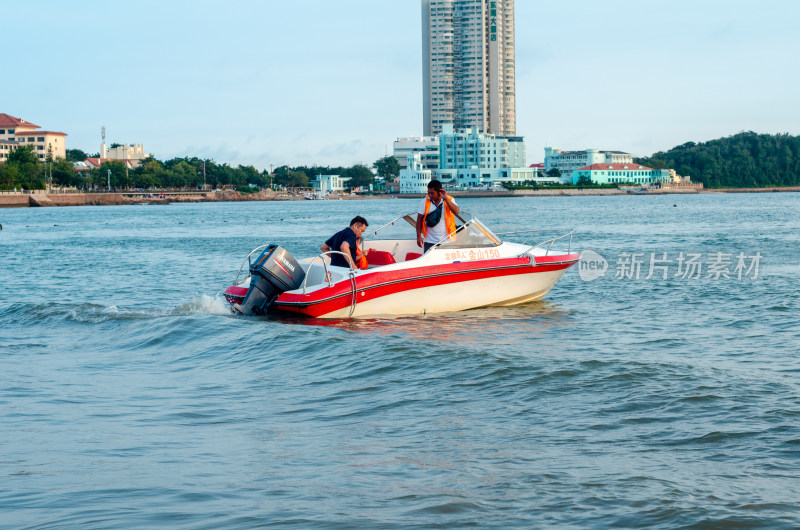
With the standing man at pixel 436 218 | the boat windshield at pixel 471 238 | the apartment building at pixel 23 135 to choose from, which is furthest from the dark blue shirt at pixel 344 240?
the apartment building at pixel 23 135

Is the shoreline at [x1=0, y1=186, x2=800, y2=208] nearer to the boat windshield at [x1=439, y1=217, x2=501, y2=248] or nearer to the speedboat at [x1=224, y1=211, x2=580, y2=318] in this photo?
the speedboat at [x1=224, y1=211, x2=580, y2=318]

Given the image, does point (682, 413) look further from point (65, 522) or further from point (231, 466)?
point (65, 522)

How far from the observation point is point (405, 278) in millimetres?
13539

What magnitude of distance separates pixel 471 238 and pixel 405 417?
6.87 meters

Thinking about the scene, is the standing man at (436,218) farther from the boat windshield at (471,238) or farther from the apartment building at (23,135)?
the apartment building at (23,135)

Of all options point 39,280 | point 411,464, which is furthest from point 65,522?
point 39,280

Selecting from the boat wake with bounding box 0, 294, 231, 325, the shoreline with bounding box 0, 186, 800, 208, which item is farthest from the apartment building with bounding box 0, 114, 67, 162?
the boat wake with bounding box 0, 294, 231, 325

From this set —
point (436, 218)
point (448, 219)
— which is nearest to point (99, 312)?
point (436, 218)

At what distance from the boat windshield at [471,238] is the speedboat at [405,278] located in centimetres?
2

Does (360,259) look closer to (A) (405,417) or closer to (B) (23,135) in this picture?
(A) (405,417)

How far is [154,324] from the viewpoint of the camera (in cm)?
1377

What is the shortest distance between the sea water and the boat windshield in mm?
1204

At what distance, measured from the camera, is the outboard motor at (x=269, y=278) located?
42.8 ft

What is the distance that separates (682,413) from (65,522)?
537 cm
